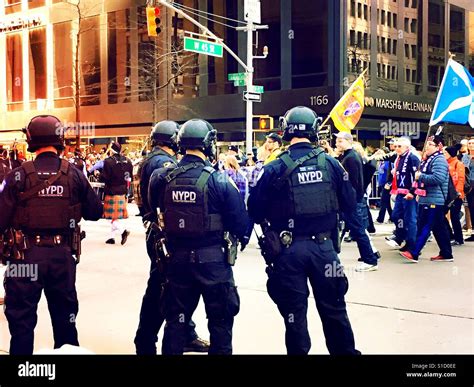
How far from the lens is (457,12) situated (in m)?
34.5

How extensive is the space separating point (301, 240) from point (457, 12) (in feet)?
111

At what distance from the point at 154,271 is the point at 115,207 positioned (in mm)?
6901

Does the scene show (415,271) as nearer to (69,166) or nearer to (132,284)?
(132,284)

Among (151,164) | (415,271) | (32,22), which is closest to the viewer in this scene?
(151,164)

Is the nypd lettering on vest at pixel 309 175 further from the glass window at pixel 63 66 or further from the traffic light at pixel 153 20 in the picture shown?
the glass window at pixel 63 66

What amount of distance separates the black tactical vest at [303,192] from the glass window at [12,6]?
149 ft

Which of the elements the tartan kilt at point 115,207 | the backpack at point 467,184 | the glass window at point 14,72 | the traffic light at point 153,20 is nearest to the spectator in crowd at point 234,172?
the tartan kilt at point 115,207

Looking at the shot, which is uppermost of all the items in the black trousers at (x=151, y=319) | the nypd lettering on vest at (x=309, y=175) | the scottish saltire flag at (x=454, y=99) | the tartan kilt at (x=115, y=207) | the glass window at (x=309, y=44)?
the glass window at (x=309, y=44)

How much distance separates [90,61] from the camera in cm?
3966

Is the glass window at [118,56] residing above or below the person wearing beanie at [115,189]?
above

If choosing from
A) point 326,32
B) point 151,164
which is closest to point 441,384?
point 151,164

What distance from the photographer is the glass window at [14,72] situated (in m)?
44.5

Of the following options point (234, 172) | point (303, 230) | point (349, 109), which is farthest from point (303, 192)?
point (349, 109)

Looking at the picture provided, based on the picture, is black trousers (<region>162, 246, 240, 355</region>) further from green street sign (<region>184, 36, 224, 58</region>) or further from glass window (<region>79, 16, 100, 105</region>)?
glass window (<region>79, 16, 100, 105</region>)
